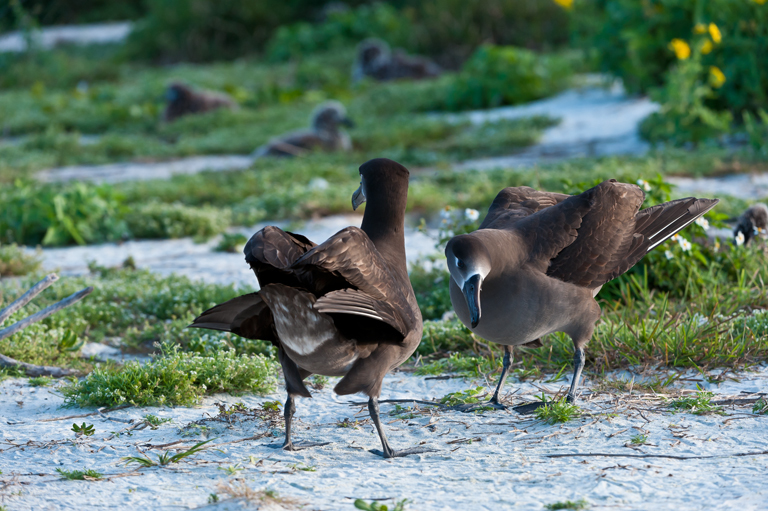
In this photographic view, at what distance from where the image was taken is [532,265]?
13.1 feet

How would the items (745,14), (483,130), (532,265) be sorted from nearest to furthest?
1. (532,265)
2. (745,14)
3. (483,130)

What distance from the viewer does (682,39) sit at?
1201 cm

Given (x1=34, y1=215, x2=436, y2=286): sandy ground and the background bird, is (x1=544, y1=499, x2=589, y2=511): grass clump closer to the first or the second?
(x1=34, y1=215, x2=436, y2=286): sandy ground

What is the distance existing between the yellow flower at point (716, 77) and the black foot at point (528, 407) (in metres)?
7.54

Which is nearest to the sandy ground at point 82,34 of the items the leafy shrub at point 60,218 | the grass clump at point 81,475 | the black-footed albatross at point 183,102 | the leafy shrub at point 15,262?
the black-footed albatross at point 183,102

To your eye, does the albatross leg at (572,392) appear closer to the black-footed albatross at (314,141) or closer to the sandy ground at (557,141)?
the sandy ground at (557,141)

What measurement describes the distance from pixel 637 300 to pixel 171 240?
4597 mm

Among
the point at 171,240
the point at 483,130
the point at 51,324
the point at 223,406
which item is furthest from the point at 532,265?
the point at 483,130

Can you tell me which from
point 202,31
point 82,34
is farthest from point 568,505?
point 82,34

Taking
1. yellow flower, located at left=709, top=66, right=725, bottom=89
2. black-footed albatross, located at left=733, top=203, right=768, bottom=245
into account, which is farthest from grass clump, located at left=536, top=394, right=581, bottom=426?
yellow flower, located at left=709, top=66, right=725, bottom=89

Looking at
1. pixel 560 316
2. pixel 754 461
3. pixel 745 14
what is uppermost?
pixel 745 14

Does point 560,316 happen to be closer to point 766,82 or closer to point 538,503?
point 538,503

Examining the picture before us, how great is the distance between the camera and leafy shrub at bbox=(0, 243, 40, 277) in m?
7.01

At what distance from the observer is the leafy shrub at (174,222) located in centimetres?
828
